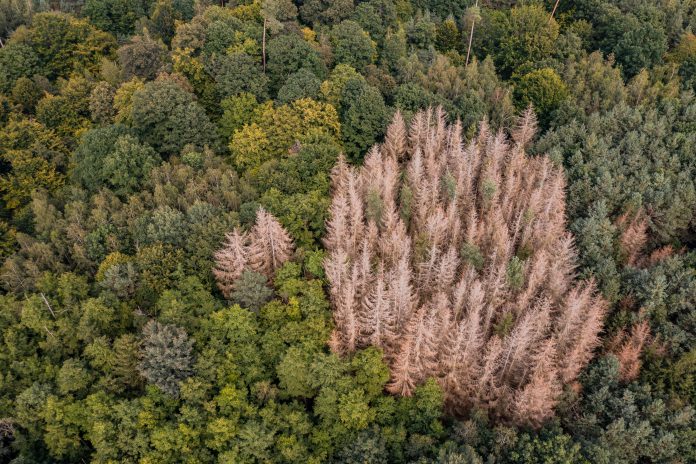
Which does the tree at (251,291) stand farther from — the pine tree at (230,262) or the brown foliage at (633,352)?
the brown foliage at (633,352)

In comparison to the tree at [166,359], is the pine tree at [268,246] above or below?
above

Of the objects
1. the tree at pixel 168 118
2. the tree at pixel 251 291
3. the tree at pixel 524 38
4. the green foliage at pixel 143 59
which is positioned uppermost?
the tree at pixel 524 38

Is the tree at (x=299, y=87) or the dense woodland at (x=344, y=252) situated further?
the tree at (x=299, y=87)

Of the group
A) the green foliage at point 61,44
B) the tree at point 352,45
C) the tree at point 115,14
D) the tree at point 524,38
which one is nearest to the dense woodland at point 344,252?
the tree at point 352,45

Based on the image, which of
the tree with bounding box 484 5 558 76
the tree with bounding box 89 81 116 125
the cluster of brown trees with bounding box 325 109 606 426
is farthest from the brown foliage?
the tree with bounding box 89 81 116 125

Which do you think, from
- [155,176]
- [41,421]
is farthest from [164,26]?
[41,421]
